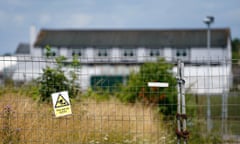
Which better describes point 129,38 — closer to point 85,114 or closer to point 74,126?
point 85,114

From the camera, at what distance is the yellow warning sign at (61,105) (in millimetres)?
7371

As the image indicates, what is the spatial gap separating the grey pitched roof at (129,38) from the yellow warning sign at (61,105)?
4476cm

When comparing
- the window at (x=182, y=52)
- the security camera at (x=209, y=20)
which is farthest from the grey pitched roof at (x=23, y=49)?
the security camera at (x=209, y=20)

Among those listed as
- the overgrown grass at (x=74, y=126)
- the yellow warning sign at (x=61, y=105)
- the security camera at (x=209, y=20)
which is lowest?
the overgrown grass at (x=74, y=126)

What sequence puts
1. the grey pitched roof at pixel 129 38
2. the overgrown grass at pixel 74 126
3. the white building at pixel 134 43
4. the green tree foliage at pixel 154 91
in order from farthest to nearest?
the grey pitched roof at pixel 129 38, the white building at pixel 134 43, the green tree foliage at pixel 154 91, the overgrown grass at pixel 74 126

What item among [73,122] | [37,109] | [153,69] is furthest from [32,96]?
[153,69]

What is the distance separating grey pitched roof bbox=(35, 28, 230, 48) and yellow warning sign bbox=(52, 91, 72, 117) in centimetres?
4476

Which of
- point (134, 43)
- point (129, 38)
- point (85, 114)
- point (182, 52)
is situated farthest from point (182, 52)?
point (85, 114)

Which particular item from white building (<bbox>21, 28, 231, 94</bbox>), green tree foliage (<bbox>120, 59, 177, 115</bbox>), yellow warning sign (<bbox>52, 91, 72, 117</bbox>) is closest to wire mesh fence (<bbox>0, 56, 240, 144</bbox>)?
green tree foliage (<bbox>120, 59, 177, 115</bbox>)

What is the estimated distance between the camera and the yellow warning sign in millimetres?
7371

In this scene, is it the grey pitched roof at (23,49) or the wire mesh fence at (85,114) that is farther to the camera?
the grey pitched roof at (23,49)

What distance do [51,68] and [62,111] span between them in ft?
11.4

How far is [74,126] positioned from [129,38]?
46.9m

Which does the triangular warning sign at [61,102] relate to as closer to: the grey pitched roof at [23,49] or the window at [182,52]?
the window at [182,52]
